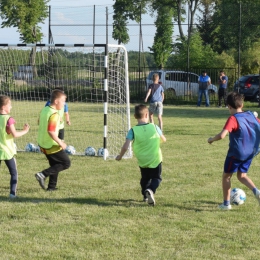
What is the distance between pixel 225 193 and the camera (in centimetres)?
738

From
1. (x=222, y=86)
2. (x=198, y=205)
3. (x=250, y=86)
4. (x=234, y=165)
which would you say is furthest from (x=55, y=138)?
(x=250, y=86)

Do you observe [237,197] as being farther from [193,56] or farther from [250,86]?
[193,56]

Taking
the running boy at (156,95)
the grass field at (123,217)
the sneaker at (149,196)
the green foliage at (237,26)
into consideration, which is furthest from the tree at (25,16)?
the sneaker at (149,196)

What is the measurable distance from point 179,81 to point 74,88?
29.7ft

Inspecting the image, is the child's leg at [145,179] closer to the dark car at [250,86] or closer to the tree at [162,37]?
the dark car at [250,86]

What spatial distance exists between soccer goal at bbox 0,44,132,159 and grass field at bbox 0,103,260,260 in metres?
2.37

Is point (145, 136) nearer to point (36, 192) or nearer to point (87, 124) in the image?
point (36, 192)

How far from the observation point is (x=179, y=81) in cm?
2969

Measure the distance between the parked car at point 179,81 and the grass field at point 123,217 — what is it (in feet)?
61.4

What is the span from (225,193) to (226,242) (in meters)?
1.38

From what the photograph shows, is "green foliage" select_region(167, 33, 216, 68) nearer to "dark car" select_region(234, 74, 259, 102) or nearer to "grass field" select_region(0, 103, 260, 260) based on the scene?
"dark car" select_region(234, 74, 259, 102)

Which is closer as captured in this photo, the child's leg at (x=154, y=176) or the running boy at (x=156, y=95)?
the child's leg at (x=154, y=176)

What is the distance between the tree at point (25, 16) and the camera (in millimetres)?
34719

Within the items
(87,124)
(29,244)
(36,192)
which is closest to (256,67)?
(87,124)
